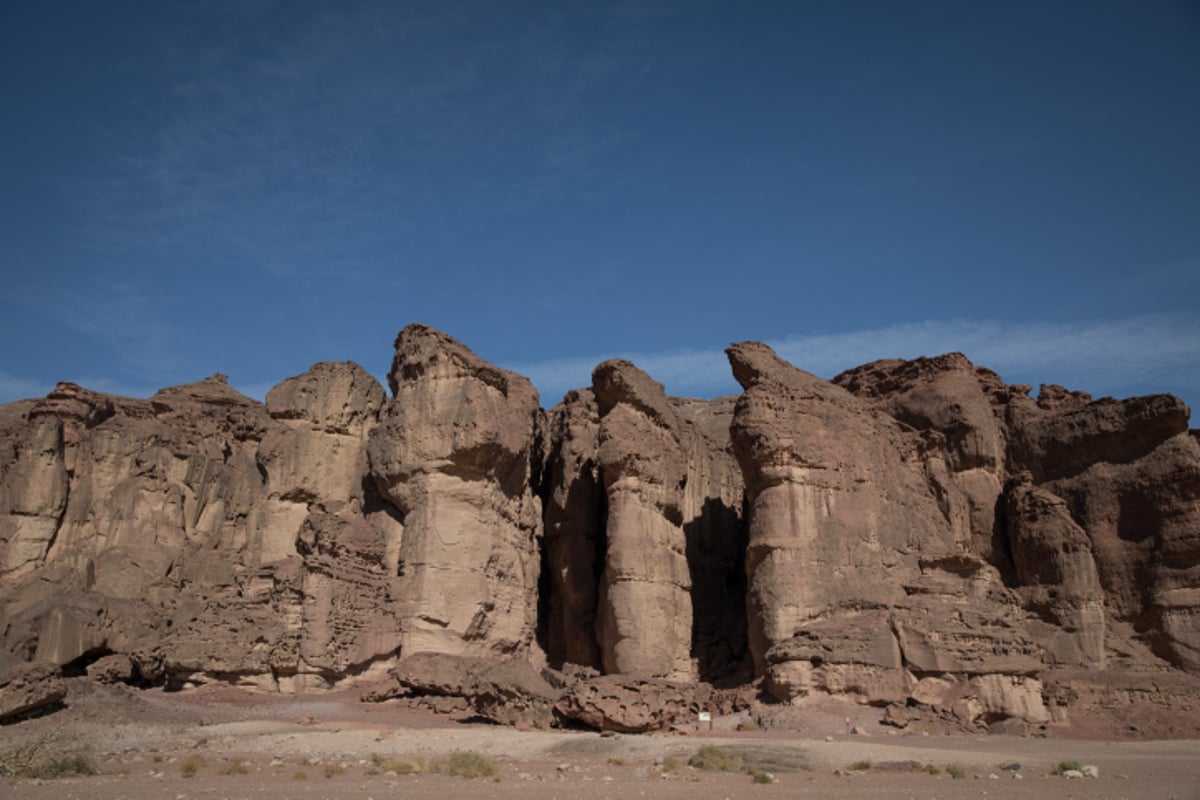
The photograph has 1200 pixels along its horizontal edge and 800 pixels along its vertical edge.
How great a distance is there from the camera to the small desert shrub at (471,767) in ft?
57.2

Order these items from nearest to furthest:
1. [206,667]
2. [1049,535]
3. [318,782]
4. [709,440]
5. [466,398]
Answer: [318,782]
[206,667]
[466,398]
[1049,535]
[709,440]

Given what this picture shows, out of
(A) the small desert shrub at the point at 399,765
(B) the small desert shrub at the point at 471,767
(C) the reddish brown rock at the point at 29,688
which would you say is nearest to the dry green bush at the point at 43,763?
(C) the reddish brown rock at the point at 29,688

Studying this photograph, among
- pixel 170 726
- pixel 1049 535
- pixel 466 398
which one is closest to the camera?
pixel 170 726

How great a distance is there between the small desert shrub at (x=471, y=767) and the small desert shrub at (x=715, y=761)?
11.3ft

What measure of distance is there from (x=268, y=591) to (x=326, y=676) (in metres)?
2.83

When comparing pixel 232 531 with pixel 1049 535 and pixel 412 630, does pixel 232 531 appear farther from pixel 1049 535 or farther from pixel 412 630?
pixel 1049 535

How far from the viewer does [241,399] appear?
4300 centimetres

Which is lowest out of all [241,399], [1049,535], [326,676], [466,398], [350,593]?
[326,676]

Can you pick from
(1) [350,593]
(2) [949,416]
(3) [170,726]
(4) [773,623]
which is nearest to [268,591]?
(1) [350,593]

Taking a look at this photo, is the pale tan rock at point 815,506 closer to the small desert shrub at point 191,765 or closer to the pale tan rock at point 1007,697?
the pale tan rock at point 1007,697

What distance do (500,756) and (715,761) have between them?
402 centimetres

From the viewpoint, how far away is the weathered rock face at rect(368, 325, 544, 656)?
30.8 metres

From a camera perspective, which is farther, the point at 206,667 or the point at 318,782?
the point at 206,667

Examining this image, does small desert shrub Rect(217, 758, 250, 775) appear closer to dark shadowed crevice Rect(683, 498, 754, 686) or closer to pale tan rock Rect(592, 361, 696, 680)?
pale tan rock Rect(592, 361, 696, 680)
